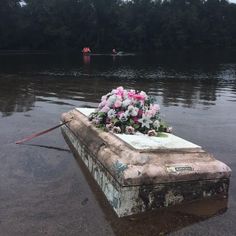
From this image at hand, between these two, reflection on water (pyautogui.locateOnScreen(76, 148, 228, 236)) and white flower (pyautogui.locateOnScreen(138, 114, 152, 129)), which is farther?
white flower (pyautogui.locateOnScreen(138, 114, 152, 129))

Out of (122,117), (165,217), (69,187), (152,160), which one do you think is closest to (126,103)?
(122,117)

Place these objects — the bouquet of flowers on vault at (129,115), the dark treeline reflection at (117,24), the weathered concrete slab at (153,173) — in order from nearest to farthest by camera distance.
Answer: the weathered concrete slab at (153,173) < the bouquet of flowers on vault at (129,115) < the dark treeline reflection at (117,24)

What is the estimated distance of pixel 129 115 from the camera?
759 cm

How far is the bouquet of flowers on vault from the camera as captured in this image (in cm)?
747

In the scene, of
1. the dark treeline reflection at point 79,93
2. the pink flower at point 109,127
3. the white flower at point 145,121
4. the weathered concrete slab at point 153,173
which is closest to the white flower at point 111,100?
the pink flower at point 109,127

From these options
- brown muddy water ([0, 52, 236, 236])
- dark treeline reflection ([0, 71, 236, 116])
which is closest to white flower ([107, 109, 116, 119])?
brown muddy water ([0, 52, 236, 236])

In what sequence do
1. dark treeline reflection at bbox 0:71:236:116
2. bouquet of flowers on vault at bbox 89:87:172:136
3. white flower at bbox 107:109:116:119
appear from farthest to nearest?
dark treeline reflection at bbox 0:71:236:116 → white flower at bbox 107:109:116:119 → bouquet of flowers on vault at bbox 89:87:172:136

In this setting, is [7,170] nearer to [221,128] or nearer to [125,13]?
[221,128]

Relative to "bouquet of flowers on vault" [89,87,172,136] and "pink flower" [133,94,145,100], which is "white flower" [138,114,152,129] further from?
"pink flower" [133,94,145,100]

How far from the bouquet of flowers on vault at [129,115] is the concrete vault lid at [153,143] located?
25 cm

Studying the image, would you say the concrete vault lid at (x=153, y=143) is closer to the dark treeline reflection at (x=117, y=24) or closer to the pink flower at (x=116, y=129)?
the pink flower at (x=116, y=129)

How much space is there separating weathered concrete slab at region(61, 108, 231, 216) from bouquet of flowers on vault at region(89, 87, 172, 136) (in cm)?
48

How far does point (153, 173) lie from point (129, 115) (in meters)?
2.10

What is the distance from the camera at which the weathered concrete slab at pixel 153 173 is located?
5.64 m
